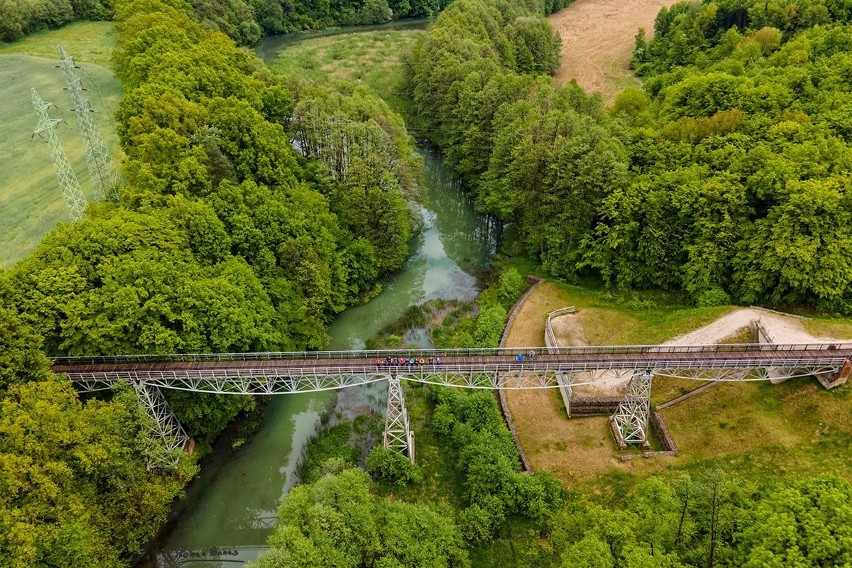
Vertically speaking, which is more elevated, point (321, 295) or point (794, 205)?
point (794, 205)

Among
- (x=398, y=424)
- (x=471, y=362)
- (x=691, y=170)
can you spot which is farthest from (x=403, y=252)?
(x=691, y=170)

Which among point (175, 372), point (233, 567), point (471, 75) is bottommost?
point (233, 567)

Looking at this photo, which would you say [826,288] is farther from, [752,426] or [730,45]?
[730,45]

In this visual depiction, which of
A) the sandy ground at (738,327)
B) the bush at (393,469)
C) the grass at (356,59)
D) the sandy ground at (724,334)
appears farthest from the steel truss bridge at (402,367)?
the grass at (356,59)

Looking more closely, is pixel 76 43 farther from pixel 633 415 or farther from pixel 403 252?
pixel 633 415

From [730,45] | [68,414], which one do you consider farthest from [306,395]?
[730,45]

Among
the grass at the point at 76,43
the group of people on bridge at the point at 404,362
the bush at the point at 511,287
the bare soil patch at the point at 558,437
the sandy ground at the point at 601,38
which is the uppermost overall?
the grass at the point at 76,43

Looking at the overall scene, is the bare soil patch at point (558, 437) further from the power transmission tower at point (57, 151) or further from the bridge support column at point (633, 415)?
the power transmission tower at point (57, 151)
